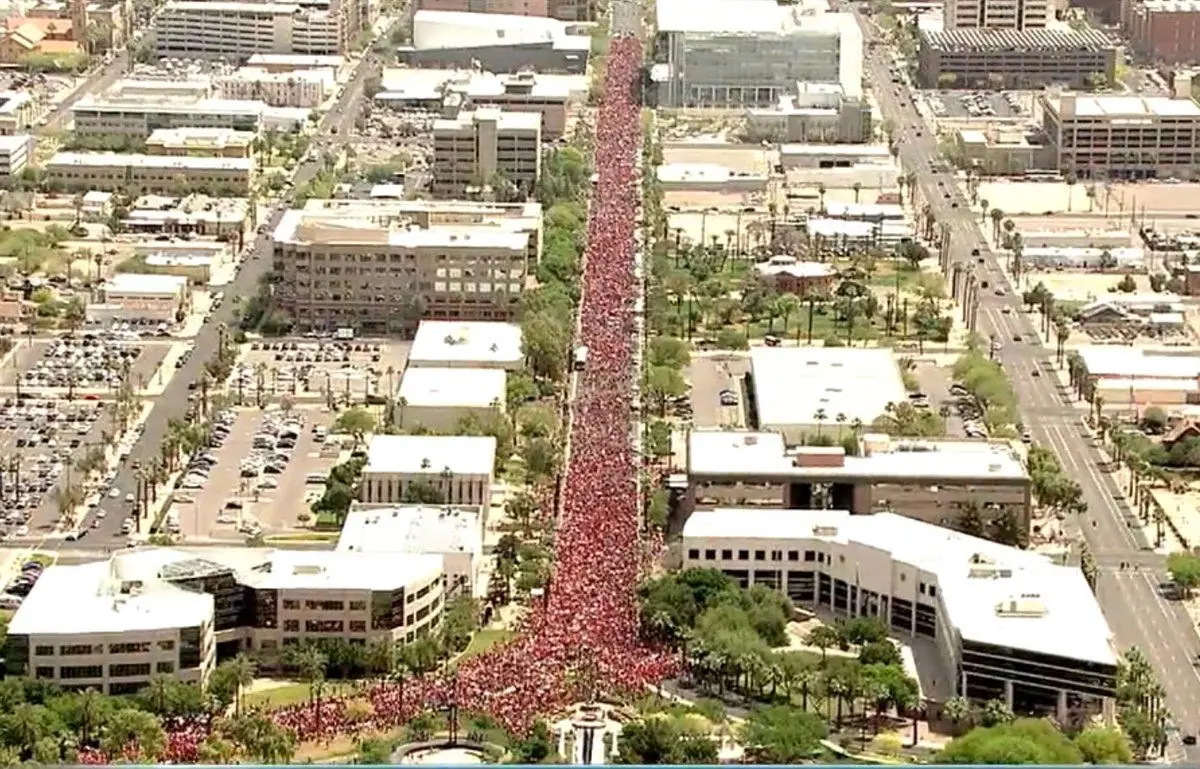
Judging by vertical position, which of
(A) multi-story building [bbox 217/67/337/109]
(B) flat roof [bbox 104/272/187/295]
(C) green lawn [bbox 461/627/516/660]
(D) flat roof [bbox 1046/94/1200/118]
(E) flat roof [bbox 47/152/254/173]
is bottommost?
(C) green lawn [bbox 461/627/516/660]

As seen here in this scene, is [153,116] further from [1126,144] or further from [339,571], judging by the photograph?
[339,571]

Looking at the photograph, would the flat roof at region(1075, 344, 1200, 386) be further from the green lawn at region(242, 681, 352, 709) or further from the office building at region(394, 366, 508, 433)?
the green lawn at region(242, 681, 352, 709)

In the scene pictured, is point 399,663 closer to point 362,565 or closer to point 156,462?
point 362,565

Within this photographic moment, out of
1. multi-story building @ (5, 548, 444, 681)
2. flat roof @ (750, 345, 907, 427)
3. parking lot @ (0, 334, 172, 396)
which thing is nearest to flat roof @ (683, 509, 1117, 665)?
multi-story building @ (5, 548, 444, 681)

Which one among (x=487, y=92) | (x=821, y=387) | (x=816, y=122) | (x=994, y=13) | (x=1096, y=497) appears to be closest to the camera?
(x=1096, y=497)

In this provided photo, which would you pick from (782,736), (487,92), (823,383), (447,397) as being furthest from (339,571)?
(487,92)
